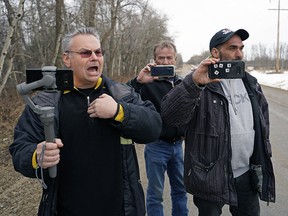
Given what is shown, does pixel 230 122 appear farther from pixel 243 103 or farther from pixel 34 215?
pixel 34 215

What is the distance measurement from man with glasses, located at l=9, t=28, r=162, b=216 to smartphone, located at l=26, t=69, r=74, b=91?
361 mm

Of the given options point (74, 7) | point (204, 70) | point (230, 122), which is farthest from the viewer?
point (74, 7)

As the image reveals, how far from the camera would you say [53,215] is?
1.79 metres

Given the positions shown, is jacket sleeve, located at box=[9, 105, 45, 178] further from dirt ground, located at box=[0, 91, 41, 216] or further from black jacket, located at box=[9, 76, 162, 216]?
dirt ground, located at box=[0, 91, 41, 216]

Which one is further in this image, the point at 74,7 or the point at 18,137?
the point at 74,7

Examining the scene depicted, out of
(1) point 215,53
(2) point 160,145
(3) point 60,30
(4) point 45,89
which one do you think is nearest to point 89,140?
(4) point 45,89

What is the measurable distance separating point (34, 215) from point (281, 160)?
440cm

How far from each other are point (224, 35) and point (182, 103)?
70 centimetres

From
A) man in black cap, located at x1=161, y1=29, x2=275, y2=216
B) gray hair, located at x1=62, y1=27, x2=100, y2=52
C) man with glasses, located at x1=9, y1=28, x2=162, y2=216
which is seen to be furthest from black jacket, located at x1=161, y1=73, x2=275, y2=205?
gray hair, located at x1=62, y1=27, x2=100, y2=52

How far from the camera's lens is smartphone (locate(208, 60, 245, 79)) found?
200cm

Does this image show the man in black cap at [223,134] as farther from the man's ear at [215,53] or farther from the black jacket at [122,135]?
the black jacket at [122,135]

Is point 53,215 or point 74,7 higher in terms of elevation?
point 74,7

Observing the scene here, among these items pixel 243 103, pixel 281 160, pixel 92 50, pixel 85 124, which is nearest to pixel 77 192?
pixel 85 124

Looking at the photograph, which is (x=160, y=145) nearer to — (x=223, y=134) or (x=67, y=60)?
(x=223, y=134)
